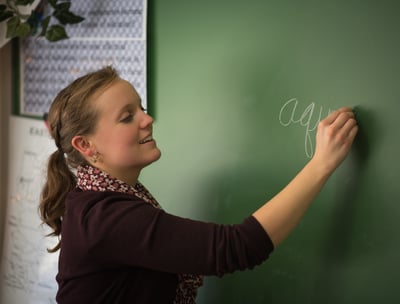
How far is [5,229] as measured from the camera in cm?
175

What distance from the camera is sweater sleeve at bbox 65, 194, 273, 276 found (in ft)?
2.77

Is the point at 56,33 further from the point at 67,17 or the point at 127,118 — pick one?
the point at 127,118

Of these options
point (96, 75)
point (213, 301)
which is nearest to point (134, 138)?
point (96, 75)

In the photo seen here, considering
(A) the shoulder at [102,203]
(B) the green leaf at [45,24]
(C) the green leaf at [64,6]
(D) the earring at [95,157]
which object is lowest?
(A) the shoulder at [102,203]

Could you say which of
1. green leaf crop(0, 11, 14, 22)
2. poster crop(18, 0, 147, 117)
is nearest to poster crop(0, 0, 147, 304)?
poster crop(18, 0, 147, 117)

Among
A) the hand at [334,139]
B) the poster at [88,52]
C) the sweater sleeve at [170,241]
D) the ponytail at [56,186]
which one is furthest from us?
the poster at [88,52]

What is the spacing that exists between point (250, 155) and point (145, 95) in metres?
0.38

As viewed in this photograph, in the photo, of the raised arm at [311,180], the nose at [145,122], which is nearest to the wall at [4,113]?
the nose at [145,122]

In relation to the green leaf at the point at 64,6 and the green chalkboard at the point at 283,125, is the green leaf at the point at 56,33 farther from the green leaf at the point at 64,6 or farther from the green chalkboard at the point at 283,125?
the green chalkboard at the point at 283,125

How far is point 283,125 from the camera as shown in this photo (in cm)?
112

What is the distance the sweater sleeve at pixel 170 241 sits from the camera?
2.77 feet

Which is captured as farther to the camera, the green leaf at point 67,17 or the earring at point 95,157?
the green leaf at point 67,17

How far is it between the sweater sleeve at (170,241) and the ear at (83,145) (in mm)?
183

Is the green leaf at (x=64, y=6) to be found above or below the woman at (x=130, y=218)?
above
